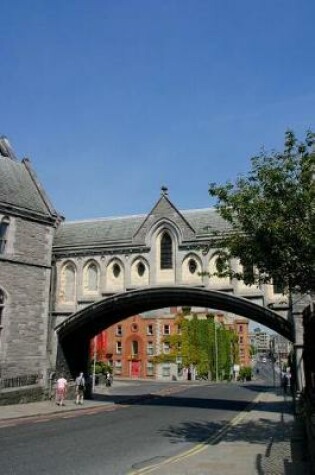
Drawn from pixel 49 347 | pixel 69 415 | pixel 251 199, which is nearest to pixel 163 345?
pixel 49 347

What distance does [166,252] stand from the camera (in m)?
25.9

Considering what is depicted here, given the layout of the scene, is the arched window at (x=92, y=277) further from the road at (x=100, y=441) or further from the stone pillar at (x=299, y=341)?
the stone pillar at (x=299, y=341)

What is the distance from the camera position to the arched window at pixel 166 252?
25625 millimetres

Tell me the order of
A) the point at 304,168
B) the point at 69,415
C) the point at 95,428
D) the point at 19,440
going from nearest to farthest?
the point at 304,168
the point at 19,440
the point at 95,428
the point at 69,415

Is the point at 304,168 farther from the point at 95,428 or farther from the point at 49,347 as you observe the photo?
the point at 49,347

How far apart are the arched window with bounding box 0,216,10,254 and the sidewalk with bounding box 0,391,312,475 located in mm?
8175

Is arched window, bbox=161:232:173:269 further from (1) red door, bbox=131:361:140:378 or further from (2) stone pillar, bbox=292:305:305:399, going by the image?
(1) red door, bbox=131:361:140:378

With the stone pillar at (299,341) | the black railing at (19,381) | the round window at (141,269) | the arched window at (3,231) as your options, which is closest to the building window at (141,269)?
the round window at (141,269)

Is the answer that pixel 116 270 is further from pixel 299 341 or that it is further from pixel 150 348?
pixel 150 348

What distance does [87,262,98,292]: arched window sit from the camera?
26938 millimetres

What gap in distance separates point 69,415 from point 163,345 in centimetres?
5168

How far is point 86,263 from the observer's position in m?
27.2

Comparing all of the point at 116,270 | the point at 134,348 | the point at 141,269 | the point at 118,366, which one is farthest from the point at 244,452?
the point at 118,366

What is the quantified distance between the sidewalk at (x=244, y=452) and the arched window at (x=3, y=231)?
818 centimetres
